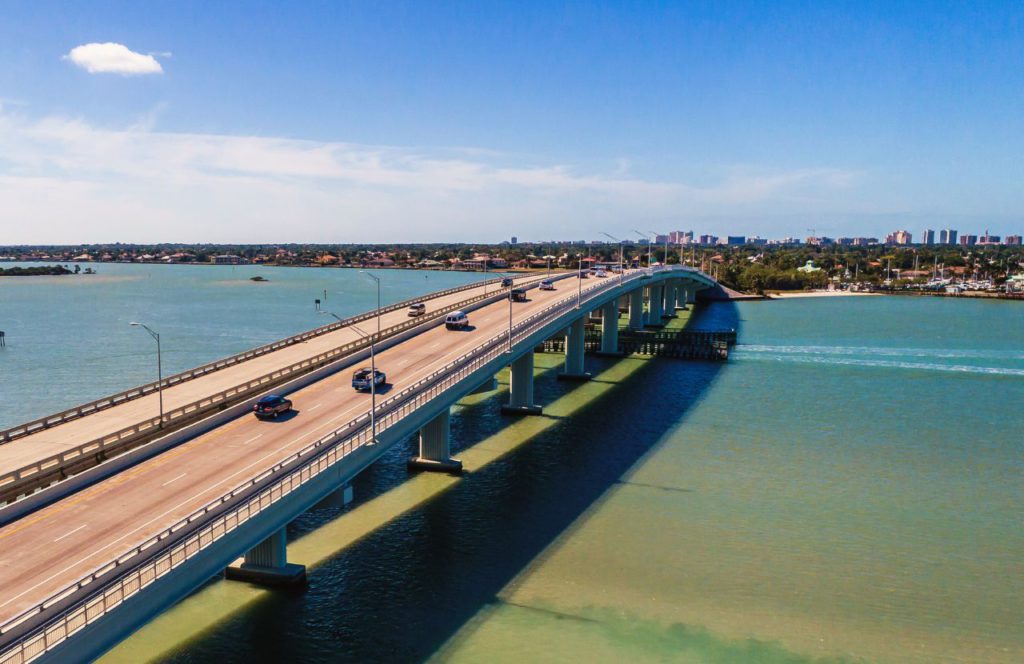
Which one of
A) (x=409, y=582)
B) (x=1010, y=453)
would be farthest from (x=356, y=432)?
(x=1010, y=453)

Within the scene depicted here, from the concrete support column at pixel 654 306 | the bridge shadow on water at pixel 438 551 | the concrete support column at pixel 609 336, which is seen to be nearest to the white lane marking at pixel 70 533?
the bridge shadow on water at pixel 438 551

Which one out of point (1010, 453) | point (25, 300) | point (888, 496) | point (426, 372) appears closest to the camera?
point (888, 496)

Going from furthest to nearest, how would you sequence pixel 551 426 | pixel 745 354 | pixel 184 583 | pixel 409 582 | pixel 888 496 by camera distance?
pixel 745 354, pixel 551 426, pixel 888 496, pixel 409 582, pixel 184 583

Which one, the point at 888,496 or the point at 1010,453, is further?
the point at 1010,453

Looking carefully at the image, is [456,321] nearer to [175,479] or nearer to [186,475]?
[186,475]

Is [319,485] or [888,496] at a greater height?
[319,485]

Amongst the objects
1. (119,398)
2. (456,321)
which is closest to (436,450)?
(119,398)

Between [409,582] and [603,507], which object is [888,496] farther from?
[409,582]
